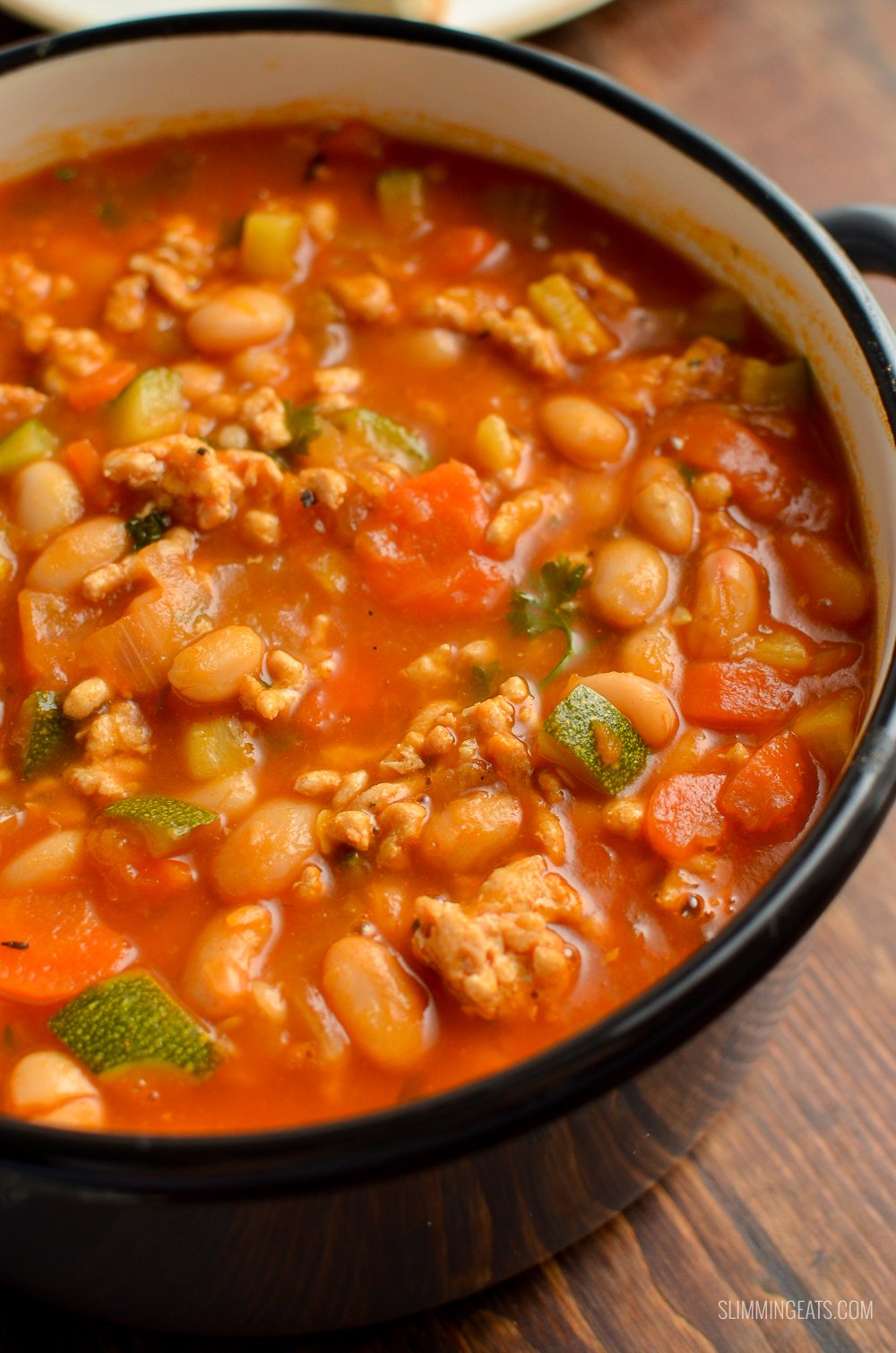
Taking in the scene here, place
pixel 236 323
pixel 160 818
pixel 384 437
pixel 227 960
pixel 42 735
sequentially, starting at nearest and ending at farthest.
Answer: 1. pixel 227 960
2. pixel 160 818
3. pixel 42 735
4. pixel 384 437
5. pixel 236 323

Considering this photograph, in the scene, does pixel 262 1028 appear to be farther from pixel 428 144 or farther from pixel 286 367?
pixel 428 144

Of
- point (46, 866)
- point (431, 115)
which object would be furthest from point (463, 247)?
point (46, 866)

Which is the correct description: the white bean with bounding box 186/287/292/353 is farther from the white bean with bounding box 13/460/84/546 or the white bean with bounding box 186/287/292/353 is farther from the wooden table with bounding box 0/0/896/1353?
the wooden table with bounding box 0/0/896/1353

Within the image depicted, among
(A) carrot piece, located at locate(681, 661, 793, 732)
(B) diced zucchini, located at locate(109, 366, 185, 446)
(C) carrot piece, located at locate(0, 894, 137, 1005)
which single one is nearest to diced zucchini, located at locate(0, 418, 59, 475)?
(B) diced zucchini, located at locate(109, 366, 185, 446)

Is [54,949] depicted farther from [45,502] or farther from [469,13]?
[469,13]

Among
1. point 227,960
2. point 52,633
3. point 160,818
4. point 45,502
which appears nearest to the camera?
point 227,960

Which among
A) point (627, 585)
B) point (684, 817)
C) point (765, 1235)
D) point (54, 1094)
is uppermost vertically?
point (627, 585)

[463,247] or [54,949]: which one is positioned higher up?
[463,247]
